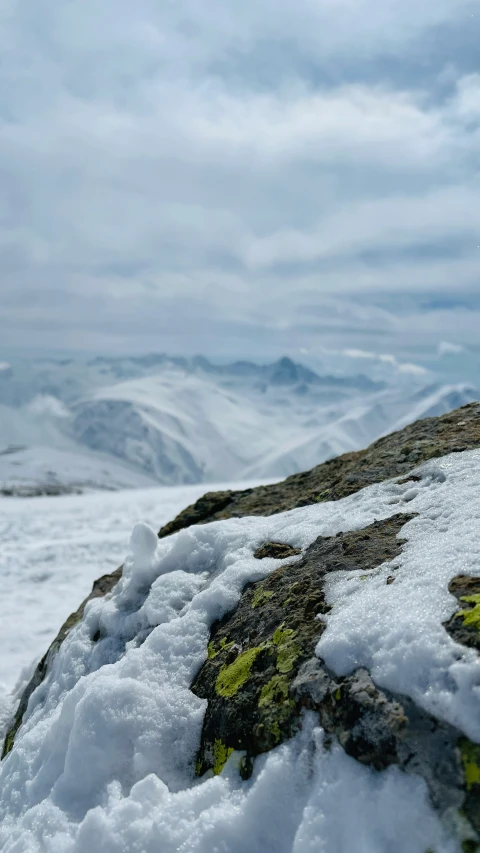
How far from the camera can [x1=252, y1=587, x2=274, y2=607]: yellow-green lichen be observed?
6.39 m

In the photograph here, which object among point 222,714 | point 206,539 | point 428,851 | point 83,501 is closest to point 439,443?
point 206,539

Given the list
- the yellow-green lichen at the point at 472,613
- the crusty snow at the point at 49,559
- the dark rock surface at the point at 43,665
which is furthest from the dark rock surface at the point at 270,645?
the crusty snow at the point at 49,559

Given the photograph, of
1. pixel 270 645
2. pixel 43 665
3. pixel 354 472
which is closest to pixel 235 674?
pixel 270 645

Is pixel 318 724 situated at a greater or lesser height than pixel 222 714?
greater

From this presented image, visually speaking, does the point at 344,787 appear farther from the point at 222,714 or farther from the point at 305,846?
the point at 222,714

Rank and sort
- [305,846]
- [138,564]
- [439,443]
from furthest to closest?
[439,443]
[138,564]
[305,846]

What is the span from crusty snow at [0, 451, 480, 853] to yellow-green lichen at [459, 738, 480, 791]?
65 mm

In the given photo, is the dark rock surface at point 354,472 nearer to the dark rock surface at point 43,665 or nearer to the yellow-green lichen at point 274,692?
the dark rock surface at point 43,665

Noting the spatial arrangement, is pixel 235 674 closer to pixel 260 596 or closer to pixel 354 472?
pixel 260 596

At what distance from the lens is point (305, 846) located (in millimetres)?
3820

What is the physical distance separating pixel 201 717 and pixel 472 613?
2697mm

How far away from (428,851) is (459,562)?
2.26m

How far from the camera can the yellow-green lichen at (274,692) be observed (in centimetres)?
489

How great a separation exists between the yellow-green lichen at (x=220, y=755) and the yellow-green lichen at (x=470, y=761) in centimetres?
202
